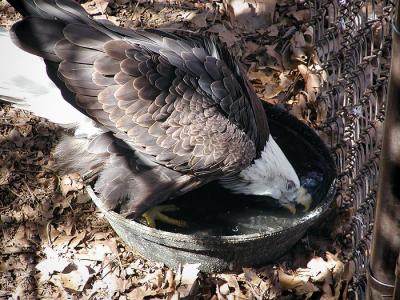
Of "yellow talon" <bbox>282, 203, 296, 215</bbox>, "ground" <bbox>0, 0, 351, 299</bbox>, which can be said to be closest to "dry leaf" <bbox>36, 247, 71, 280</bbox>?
"ground" <bbox>0, 0, 351, 299</bbox>

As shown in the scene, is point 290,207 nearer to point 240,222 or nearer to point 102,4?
point 240,222

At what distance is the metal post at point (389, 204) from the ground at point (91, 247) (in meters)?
1.47

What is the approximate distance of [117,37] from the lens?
11.3 ft

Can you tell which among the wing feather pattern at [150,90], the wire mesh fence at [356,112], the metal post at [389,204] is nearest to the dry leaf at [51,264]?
the wing feather pattern at [150,90]

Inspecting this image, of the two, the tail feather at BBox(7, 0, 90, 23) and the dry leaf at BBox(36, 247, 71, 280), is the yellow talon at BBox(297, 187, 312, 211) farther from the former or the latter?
the tail feather at BBox(7, 0, 90, 23)

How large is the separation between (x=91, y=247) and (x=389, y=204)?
242 centimetres

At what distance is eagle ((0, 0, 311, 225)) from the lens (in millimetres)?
3258

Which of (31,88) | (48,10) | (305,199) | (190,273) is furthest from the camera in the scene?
(305,199)

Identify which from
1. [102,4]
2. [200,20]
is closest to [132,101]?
[200,20]

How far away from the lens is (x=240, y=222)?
3.88m

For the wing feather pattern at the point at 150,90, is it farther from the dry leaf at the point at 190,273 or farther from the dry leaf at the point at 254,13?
the dry leaf at the point at 254,13

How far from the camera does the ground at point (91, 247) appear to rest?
377 cm

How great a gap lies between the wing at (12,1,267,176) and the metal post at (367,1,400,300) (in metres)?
1.39

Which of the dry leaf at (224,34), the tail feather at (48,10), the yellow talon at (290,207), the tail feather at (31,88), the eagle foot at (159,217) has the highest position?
the tail feather at (48,10)
